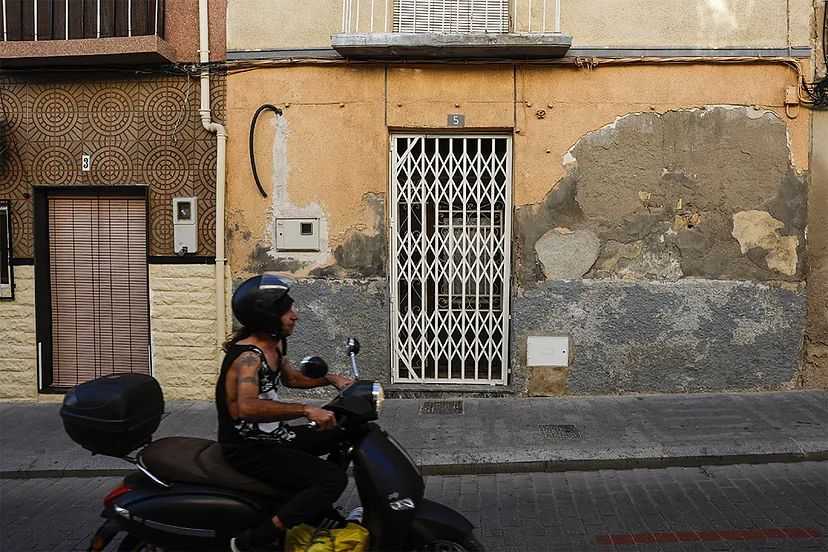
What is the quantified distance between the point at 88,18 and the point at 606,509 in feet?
24.9

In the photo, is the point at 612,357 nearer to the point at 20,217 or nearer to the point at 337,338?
the point at 337,338

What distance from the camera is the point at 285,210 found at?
27.2 ft

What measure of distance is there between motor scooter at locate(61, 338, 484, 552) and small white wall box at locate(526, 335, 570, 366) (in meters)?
4.70

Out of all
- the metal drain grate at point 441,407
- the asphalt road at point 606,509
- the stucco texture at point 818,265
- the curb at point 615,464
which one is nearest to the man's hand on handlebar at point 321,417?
the asphalt road at point 606,509

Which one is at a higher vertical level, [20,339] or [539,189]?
[539,189]

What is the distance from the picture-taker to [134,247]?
859cm

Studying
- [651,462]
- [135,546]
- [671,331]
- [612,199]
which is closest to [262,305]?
[135,546]

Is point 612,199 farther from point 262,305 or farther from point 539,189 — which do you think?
point 262,305

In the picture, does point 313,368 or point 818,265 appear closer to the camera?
point 313,368

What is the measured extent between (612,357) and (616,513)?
331cm

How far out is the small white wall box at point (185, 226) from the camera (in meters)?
8.28

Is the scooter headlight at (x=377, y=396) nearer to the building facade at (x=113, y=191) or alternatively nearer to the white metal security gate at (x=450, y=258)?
the white metal security gate at (x=450, y=258)

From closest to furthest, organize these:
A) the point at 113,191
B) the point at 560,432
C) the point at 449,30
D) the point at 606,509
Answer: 1. the point at 606,509
2. the point at 560,432
3. the point at 449,30
4. the point at 113,191

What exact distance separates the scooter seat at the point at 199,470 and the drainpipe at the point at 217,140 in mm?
4777
